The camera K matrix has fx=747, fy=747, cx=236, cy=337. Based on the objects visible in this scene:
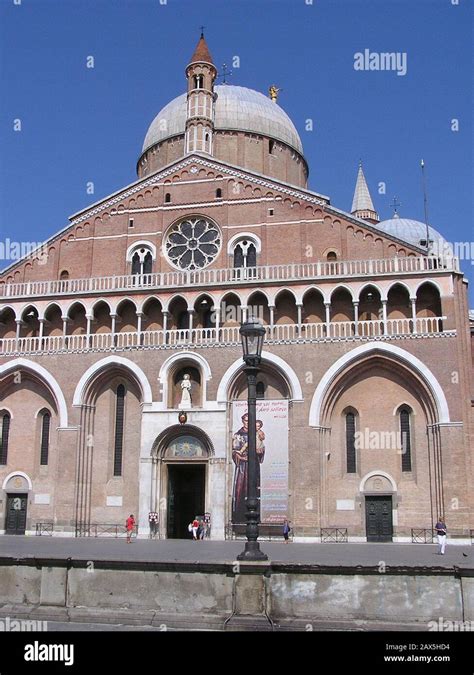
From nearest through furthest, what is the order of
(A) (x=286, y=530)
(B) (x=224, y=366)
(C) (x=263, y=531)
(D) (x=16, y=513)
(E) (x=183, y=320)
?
(A) (x=286, y=530), (C) (x=263, y=531), (B) (x=224, y=366), (D) (x=16, y=513), (E) (x=183, y=320)

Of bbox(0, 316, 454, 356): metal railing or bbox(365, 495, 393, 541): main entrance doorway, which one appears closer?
bbox(365, 495, 393, 541): main entrance doorway

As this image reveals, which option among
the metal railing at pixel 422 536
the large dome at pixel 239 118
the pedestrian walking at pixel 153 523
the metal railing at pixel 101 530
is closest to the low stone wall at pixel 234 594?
the metal railing at pixel 422 536

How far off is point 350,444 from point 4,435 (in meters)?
16.4

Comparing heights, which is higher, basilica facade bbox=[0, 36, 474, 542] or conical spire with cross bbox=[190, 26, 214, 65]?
conical spire with cross bbox=[190, 26, 214, 65]

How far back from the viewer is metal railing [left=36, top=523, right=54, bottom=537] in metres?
33.2

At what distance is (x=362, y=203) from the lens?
189 ft

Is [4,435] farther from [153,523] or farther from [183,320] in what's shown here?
[183,320]

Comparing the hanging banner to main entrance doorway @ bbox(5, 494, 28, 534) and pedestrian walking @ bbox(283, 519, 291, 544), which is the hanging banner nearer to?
pedestrian walking @ bbox(283, 519, 291, 544)

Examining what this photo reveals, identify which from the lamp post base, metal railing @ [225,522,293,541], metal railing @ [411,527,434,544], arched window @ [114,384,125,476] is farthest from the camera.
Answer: arched window @ [114,384,125,476]

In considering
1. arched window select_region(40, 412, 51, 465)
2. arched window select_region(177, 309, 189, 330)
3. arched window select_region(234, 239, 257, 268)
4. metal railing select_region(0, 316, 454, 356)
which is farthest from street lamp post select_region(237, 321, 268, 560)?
arched window select_region(40, 412, 51, 465)

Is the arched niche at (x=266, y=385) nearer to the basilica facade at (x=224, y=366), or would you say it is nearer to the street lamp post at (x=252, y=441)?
the basilica facade at (x=224, y=366)

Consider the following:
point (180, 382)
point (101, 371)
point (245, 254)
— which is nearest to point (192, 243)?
point (245, 254)

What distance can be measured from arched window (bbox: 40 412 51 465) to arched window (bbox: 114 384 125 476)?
3.40 m
